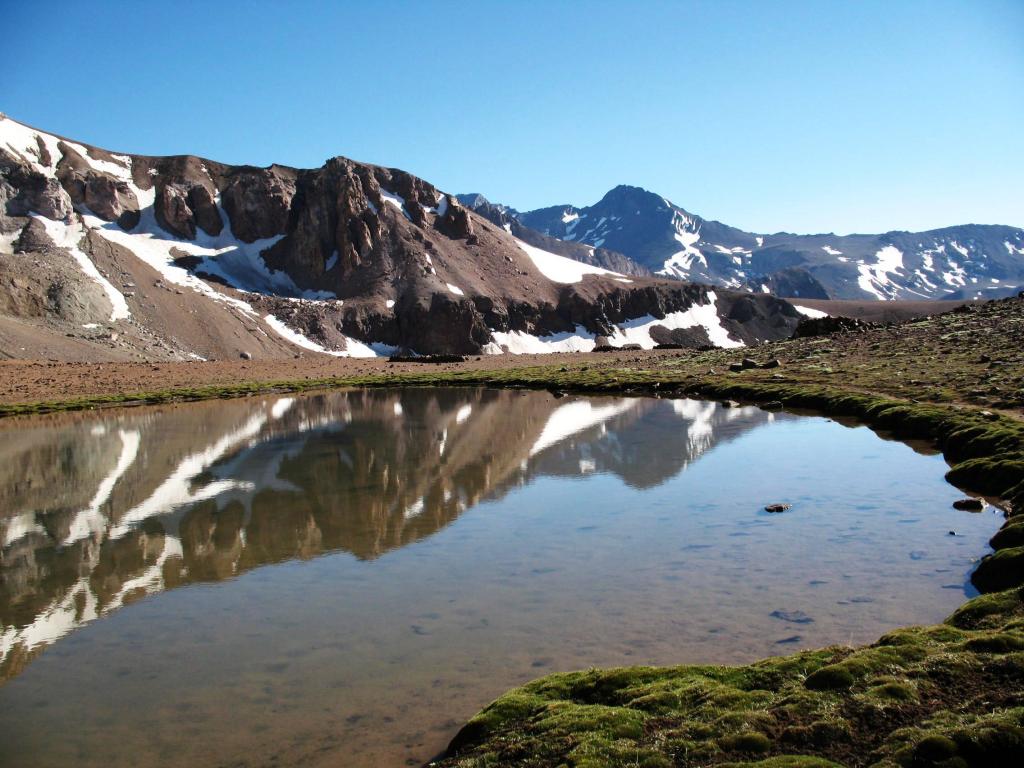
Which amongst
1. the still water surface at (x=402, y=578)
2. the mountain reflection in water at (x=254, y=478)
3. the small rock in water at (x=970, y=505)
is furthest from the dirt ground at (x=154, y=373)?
the small rock in water at (x=970, y=505)

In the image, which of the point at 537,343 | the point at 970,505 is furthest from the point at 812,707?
the point at 537,343

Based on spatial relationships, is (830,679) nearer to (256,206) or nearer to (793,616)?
(793,616)

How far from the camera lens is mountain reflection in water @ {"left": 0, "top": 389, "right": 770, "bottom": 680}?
20.6 m

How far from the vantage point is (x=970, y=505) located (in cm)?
2239

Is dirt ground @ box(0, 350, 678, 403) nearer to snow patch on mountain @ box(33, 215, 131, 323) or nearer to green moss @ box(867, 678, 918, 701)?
snow patch on mountain @ box(33, 215, 131, 323)

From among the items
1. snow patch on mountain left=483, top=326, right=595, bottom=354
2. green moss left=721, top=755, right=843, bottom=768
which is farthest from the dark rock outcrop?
green moss left=721, top=755, right=843, bottom=768

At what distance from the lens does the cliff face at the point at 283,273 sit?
10619cm

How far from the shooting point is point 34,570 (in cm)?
2092

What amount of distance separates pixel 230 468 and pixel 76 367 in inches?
2103

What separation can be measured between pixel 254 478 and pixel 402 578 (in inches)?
622

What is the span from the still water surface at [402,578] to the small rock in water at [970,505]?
0.71m

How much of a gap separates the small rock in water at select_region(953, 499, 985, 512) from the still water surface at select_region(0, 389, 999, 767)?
71 cm

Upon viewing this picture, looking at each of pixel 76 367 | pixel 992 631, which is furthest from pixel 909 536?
pixel 76 367

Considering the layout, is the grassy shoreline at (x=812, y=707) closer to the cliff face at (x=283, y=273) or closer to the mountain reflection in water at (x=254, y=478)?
the mountain reflection in water at (x=254, y=478)
